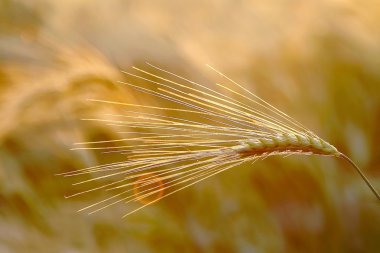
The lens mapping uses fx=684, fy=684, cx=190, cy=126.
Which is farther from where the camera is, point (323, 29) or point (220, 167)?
point (323, 29)

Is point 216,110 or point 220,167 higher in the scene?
point 216,110

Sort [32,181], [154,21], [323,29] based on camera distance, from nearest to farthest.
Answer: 1. [32,181]
2. [154,21]
3. [323,29]

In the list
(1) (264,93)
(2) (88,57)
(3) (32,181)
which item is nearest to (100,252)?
(3) (32,181)

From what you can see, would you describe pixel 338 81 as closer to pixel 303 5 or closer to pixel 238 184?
pixel 303 5

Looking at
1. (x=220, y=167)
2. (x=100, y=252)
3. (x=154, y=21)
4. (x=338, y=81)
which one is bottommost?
(x=100, y=252)

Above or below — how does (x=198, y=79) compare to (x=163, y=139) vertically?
above

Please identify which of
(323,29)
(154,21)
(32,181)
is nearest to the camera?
(32,181)

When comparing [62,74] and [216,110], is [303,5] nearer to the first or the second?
[216,110]
